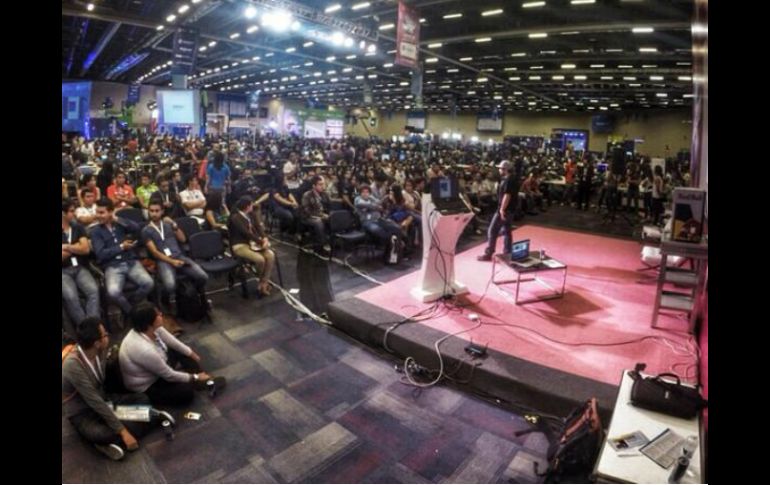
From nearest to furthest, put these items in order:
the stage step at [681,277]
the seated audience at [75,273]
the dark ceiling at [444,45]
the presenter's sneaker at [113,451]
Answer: the presenter's sneaker at [113,451], the seated audience at [75,273], the stage step at [681,277], the dark ceiling at [444,45]

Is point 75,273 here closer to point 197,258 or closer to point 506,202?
point 197,258

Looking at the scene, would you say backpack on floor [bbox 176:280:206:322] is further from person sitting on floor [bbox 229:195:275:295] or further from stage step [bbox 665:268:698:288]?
stage step [bbox 665:268:698:288]

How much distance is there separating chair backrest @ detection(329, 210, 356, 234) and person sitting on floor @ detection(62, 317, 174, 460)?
4368mm

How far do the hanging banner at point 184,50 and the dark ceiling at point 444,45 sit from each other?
18.8 inches

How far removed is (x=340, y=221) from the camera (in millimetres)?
7254

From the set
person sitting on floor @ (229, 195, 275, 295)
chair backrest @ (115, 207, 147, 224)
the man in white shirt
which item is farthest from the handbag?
the man in white shirt

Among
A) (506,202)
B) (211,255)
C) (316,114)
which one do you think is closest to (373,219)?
(506,202)

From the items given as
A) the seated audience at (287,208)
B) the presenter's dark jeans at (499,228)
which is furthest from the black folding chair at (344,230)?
the presenter's dark jeans at (499,228)

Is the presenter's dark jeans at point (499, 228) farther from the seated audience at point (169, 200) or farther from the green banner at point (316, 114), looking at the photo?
the green banner at point (316, 114)

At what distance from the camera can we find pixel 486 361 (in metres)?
3.81

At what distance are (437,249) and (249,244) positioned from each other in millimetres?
2588

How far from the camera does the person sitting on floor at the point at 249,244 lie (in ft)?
18.7
